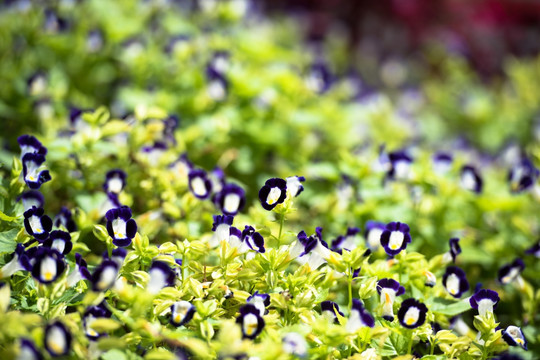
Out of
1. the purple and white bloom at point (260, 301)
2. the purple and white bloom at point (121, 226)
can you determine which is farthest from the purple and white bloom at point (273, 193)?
the purple and white bloom at point (121, 226)

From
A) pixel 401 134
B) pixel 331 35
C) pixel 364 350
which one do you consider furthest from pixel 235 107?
pixel 331 35

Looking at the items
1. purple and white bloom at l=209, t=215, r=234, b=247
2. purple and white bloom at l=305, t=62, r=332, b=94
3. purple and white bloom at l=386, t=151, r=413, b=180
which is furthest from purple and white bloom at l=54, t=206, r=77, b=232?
purple and white bloom at l=305, t=62, r=332, b=94

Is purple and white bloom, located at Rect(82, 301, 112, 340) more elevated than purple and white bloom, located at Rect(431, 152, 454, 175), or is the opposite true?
purple and white bloom, located at Rect(431, 152, 454, 175)

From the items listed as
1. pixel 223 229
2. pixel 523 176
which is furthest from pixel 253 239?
pixel 523 176

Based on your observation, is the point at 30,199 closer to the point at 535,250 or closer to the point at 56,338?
the point at 56,338

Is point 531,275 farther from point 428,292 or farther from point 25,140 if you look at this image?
point 25,140

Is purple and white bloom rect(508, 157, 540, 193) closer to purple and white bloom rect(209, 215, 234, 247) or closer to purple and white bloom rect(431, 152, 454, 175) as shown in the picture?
purple and white bloom rect(431, 152, 454, 175)
